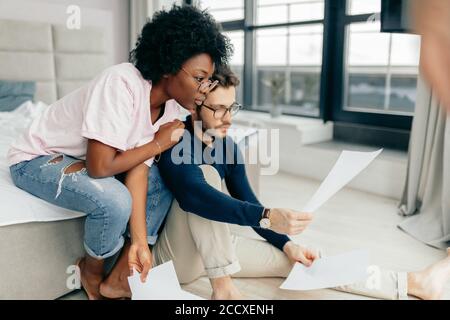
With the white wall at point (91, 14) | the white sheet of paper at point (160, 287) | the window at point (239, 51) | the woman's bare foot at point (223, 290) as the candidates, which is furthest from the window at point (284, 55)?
the white sheet of paper at point (160, 287)

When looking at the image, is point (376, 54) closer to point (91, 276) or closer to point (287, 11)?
point (287, 11)

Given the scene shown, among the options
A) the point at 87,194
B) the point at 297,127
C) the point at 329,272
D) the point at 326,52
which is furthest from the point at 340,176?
the point at 326,52

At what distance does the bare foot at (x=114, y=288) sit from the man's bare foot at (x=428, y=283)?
978 millimetres

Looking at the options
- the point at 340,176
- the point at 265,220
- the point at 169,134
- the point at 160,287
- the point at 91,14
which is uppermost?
the point at 91,14

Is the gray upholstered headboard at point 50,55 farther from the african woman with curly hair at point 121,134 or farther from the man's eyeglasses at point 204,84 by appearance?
the man's eyeglasses at point 204,84

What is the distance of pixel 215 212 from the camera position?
4.26 feet

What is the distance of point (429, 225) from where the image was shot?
7.42ft

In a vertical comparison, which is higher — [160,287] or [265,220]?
[265,220]

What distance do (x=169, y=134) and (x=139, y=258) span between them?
391 mm

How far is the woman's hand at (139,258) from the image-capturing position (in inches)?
51.3

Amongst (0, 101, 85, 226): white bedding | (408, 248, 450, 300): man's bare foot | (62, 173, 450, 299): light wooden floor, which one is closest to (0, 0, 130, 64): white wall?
(62, 173, 450, 299): light wooden floor

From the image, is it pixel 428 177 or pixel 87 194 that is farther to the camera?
pixel 428 177
